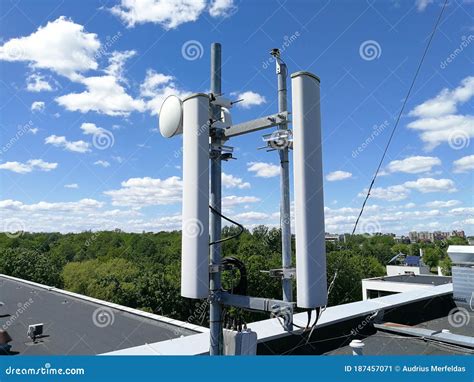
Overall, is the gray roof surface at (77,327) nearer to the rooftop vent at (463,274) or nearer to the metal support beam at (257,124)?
the rooftop vent at (463,274)

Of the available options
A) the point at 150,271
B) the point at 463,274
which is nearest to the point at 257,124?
the point at 463,274

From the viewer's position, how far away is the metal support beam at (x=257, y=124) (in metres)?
2.31

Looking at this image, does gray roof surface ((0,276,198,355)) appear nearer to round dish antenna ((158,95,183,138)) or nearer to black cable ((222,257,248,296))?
black cable ((222,257,248,296))

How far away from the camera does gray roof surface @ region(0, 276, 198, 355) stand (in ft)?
26.8

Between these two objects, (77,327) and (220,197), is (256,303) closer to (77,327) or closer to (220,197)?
(220,197)

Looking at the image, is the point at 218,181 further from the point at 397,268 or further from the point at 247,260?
the point at 397,268

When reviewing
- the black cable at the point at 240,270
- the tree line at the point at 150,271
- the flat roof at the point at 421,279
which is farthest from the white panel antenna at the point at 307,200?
the flat roof at the point at 421,279

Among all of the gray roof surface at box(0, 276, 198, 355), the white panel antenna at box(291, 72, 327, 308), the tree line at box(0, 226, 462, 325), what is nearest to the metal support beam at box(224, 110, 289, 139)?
the white panel antenna at box(291, 72, 327, 308)

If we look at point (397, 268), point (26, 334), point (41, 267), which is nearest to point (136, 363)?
point (26, 334)

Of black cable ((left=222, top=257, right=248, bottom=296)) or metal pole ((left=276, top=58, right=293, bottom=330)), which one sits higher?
metal pole ((left=276, top=58, right=293, bottom=330))

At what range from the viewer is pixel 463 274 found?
716cm

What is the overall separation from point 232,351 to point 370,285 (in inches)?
911

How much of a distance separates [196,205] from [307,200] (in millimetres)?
707

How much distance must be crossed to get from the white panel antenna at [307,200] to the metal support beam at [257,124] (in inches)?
7.7
